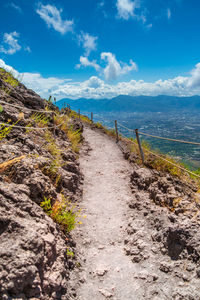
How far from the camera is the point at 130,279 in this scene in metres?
2.70

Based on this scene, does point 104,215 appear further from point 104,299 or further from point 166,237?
point 104,299

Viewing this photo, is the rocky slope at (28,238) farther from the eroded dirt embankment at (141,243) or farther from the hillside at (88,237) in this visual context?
the eroded dirt embankment at (141,243)

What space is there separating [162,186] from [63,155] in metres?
3.43

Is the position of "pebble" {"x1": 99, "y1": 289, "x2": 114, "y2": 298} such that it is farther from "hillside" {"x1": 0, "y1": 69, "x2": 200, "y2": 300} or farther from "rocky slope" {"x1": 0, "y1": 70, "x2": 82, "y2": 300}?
"rocky slope" {"x1": 0, "y1": 70, "x2": 82, "y2": 300}

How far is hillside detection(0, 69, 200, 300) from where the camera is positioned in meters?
2.04

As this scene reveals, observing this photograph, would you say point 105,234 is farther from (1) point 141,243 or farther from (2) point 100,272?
(2) point 100,272

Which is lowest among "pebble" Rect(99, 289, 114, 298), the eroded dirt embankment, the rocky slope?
"pebble" Rect(99, 289, 114, 298)

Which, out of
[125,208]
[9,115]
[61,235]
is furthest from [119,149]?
[61,235]

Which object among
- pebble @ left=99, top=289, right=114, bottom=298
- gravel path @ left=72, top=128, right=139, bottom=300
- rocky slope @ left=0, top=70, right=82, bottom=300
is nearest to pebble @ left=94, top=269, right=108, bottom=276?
gravel path @ left=72, top=128, right=139, bottom=300

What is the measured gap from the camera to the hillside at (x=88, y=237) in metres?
2.04

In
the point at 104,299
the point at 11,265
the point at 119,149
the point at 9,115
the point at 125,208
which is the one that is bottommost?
the point at 104,299

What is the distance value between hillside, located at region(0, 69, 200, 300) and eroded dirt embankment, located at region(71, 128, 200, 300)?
14 mm

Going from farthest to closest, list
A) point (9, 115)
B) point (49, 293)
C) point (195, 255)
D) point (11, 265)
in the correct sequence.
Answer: point (9, 115) → point (195, 255) → point (49, 293) → point (11, 265)

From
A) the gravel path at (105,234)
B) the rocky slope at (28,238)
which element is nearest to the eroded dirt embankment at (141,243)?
the gravel path at (105,234)
